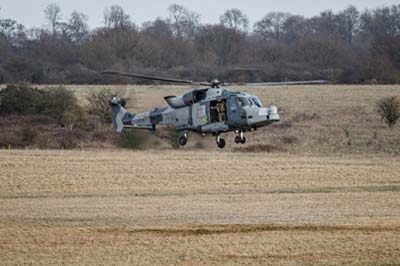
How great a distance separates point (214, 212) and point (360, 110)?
131 feet

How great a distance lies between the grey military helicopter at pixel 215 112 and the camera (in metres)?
32.4

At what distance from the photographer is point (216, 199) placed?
35.2m

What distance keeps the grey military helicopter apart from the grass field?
116 inches

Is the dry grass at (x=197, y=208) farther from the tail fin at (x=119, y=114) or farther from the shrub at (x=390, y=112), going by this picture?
the shrub at (x=390, y=112)

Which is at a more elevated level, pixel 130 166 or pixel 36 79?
pixel 36 79

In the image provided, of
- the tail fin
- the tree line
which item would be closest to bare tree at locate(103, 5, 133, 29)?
the tree line

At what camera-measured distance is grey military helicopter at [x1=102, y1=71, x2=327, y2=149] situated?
3238cm

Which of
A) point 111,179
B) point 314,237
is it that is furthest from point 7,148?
point 314,237

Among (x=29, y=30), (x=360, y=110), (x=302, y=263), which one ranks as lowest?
(x=302, y=263)

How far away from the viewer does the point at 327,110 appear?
224ft

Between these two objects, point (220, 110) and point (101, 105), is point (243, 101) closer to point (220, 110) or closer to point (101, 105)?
point (220, 110)

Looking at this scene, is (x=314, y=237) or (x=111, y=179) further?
(x=111, y=179)

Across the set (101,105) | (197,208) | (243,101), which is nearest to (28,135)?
(101,105)

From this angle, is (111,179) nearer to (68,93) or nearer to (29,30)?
(68,93)
